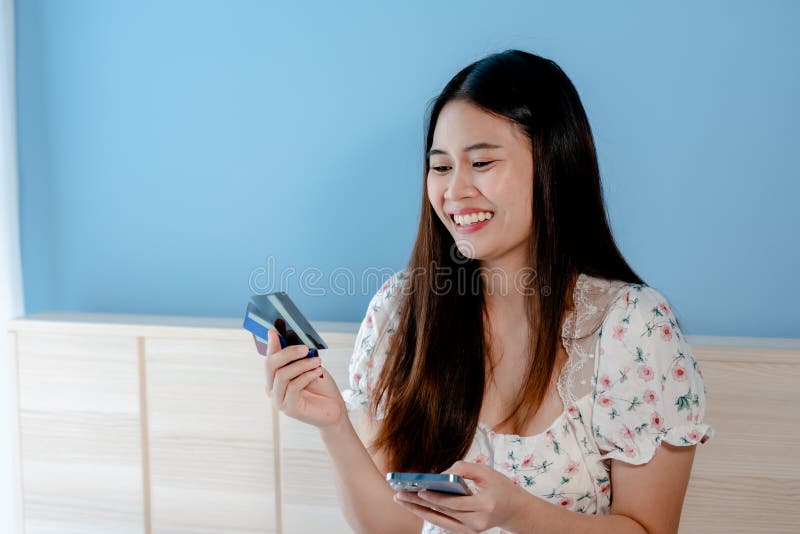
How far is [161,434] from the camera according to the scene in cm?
174

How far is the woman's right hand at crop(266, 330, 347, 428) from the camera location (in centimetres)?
115

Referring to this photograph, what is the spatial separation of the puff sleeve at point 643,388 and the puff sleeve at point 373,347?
378mm

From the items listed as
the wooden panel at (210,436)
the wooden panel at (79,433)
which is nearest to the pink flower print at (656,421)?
the wooden panel at (210,436)

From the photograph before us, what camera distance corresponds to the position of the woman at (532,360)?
118cm

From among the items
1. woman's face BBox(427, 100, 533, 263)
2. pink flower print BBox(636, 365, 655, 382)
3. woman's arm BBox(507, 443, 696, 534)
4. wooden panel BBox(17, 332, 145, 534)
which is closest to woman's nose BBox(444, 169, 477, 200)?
woman's face BBox(427, 100, 533, 263)

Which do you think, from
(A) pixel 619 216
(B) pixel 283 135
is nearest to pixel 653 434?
(A) pixel 619 216

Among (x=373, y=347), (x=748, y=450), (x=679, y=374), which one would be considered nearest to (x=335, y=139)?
(x=373, y=347)

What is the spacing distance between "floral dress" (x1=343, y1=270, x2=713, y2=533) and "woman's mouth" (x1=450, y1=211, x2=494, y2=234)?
214mm

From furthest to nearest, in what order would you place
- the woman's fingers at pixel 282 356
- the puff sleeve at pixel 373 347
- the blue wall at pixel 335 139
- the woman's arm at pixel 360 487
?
the blue wall at pixel 335 139 < the puff sleeve at pixel 373 347 < the woman's arm at pixel 360 487 < the woman's fingers at pixel 282 356

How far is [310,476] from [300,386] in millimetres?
565

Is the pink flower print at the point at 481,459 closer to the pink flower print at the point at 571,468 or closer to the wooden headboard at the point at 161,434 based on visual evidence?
the pink flower print at the point at 571,468

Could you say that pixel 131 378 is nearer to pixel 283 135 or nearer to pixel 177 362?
pixel 177 362

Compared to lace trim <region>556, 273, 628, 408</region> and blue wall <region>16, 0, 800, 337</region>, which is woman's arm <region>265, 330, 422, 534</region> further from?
blue wall <region>16, 0, 800, 337</region>

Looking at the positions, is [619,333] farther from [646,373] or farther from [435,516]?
[435,516]
